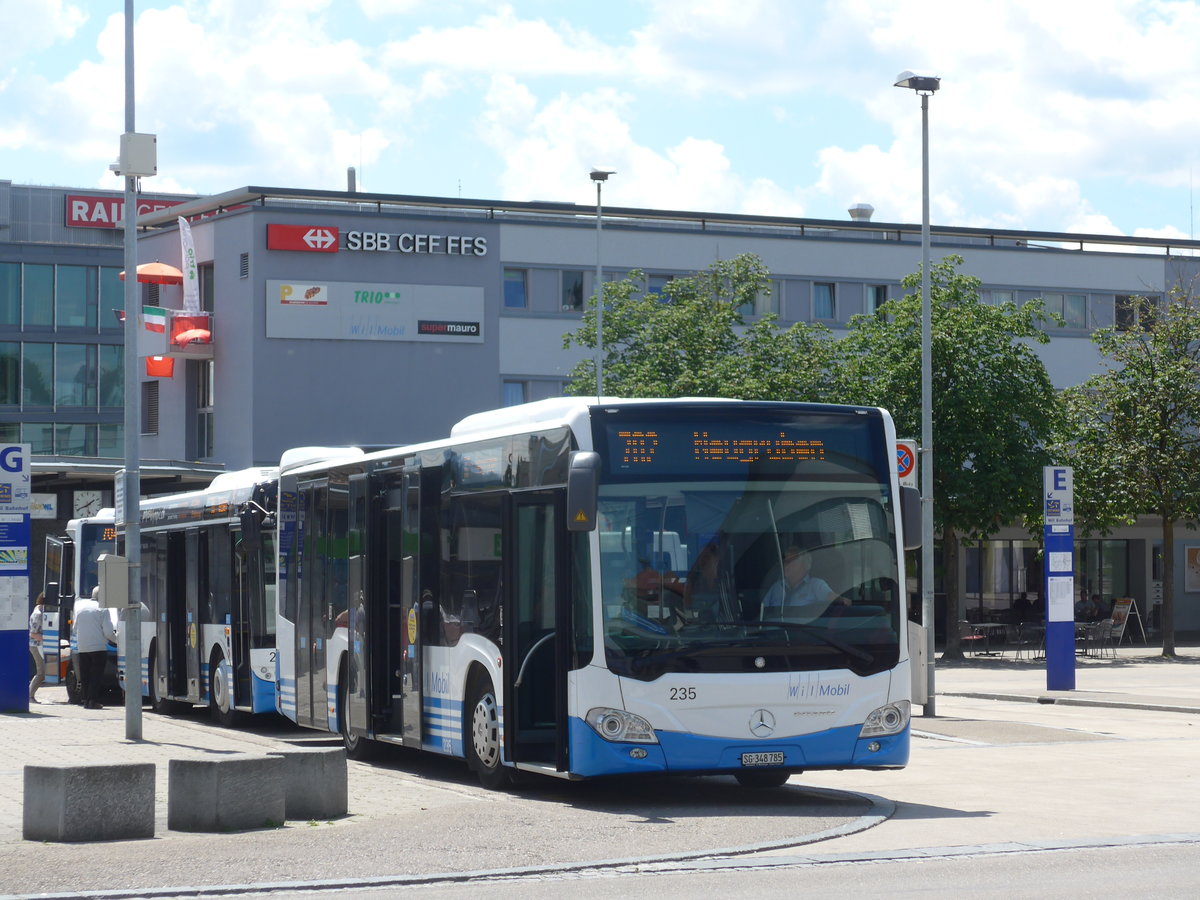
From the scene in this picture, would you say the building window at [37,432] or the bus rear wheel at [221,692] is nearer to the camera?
the bus rear wheel at [221,692]

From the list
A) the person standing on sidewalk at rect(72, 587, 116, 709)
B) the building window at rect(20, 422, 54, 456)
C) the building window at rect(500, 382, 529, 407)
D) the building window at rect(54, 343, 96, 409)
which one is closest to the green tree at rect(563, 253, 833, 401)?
the building window at rect(500, 382, 529, 407)

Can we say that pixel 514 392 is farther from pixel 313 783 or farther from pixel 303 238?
pixel 313 783

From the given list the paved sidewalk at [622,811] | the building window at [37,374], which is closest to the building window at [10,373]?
the building window at [37,374]

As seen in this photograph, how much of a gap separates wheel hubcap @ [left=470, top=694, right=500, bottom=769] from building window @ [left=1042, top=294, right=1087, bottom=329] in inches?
2011

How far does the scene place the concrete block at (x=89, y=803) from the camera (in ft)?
36.7

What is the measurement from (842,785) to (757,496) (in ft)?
11.0

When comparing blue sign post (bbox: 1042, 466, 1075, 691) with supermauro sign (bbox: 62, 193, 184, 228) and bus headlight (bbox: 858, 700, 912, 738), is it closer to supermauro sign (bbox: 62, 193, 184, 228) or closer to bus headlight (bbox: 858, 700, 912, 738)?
bus headlight (bbox: 858, 700, 912, 738)

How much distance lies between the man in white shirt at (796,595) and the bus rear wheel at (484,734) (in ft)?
7.88

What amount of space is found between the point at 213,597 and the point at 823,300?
39136mm

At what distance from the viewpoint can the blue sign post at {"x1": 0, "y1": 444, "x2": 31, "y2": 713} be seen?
2389cm

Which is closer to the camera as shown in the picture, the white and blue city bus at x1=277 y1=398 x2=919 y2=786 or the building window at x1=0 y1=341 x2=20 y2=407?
the white and blue city bus at x1=277 y1=398 x2=919 y2=786

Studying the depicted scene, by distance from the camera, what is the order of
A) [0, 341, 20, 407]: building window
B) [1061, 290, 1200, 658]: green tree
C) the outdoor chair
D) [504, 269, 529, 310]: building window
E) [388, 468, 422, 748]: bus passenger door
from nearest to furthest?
[388, 468, 422, 748]: bus passenger door, [1061, 290, 1200, 658]: green tree, the outdoor chair, [504, 269, 529, 310]: building window, [0, 341, 20, 407]: building window

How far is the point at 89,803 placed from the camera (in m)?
11.2

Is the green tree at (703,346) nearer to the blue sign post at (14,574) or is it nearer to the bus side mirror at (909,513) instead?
the blue sign post at (14,574)
